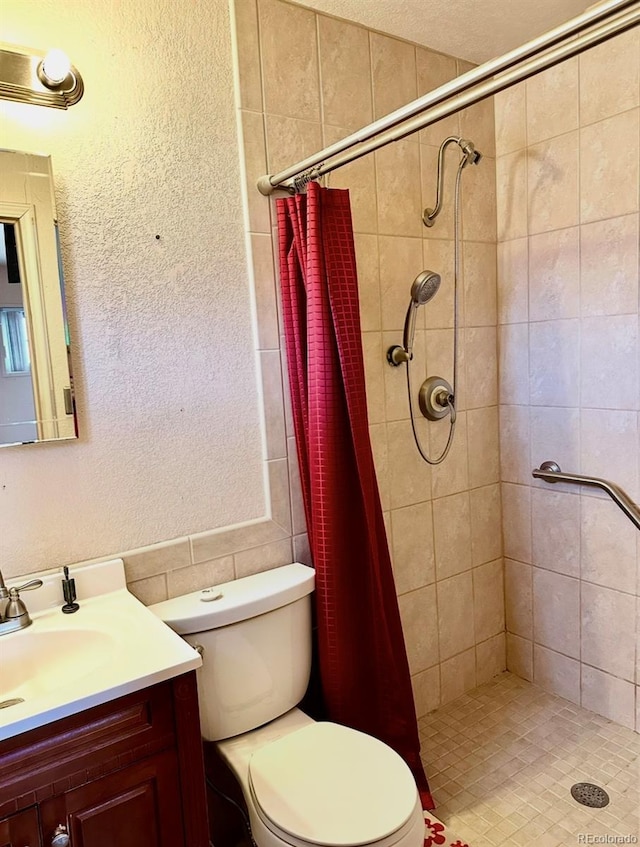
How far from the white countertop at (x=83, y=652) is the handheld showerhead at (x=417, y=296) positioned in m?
1.16

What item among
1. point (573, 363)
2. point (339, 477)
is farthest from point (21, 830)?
point (573, 363)

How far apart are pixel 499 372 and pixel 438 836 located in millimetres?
1605

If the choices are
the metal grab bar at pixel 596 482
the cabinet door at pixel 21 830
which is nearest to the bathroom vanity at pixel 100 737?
the cabinet door at pixel 21 830

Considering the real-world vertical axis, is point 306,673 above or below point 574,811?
above

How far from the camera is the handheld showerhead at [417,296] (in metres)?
1.96

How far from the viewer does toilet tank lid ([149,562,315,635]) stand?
152 centimetres

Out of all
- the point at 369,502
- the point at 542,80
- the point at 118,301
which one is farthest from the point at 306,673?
the point at 542,80

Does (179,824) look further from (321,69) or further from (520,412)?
(321,69)

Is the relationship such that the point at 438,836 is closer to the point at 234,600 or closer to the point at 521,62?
the point at 234,600

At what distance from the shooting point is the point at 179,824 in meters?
1.24

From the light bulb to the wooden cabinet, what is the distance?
4.39ft

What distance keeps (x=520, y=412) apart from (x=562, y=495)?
35 cm

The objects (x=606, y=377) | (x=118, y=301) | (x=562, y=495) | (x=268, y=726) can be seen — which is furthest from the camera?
(x=562, y=495)

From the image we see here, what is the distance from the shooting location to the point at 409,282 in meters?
2.13
